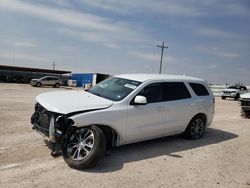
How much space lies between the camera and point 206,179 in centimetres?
482

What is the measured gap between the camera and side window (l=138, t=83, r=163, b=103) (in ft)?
20.6

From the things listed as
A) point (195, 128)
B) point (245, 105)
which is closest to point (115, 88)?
point (195, 128)

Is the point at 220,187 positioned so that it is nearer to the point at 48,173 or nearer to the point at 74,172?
the point at 74,172

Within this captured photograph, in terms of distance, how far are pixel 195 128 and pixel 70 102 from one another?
3.97 m

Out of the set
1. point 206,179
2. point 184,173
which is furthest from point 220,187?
point 184,173

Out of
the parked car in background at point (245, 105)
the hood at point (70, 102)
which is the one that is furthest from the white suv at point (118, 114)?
the parked car in background at point (245, 105)

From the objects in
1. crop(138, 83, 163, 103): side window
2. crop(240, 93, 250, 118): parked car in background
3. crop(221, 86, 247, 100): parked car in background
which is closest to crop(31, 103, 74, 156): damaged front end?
crop(138, 83, 163, 103): side window

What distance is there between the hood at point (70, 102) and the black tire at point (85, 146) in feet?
1.36

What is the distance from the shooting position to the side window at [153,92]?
627 centimetres

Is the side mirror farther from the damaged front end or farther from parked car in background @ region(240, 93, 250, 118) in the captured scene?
parked car in background @ region(240, 93, 250, 118)

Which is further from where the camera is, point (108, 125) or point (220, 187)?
point (108, 125)

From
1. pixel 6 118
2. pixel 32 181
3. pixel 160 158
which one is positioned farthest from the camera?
pixel 6 118

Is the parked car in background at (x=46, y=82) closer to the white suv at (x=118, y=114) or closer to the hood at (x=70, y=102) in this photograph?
the white suv at (x=118, y=114)

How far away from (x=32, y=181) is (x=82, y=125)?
4.15 feet
